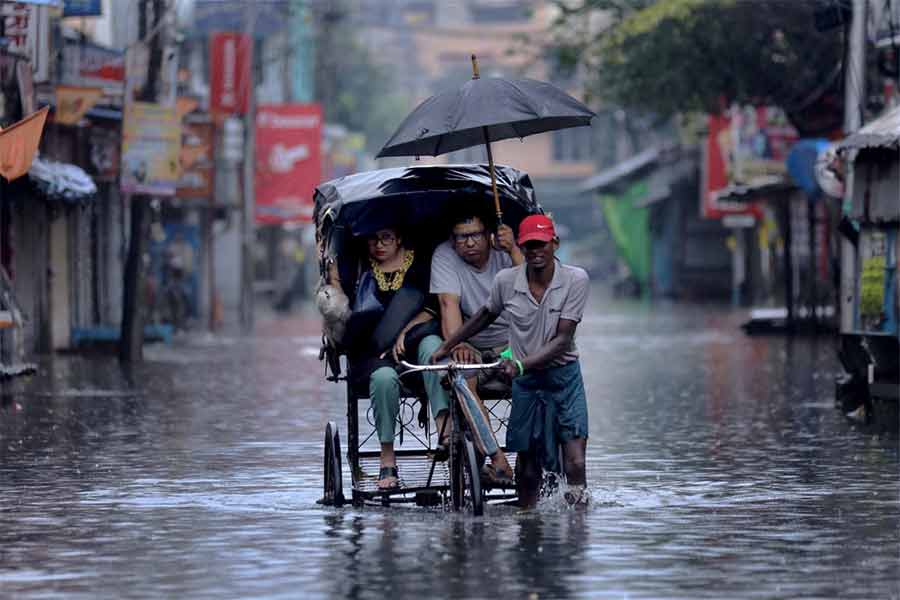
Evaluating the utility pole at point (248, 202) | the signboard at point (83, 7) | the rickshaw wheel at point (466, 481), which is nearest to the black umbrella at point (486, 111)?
the rickshaw wheel at point (466, 481)

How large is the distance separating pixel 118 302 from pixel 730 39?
11468 mm

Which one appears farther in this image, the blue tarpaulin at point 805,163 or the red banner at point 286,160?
the red banner at point 286,160

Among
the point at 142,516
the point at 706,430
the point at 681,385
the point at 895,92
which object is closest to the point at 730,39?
the point at 895,92

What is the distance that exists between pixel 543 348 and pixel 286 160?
39.6 meters

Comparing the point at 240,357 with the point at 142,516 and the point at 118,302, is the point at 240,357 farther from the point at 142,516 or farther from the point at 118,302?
the point at 142,516

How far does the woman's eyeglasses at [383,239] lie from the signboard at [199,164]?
27.4m

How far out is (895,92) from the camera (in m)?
29.1

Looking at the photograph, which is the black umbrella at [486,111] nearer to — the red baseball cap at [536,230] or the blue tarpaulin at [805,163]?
the red baseball cap at [536,230]

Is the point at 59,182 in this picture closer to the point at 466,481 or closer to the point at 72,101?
the point at 72,101

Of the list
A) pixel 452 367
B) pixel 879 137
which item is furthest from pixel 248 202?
pixel 452 367

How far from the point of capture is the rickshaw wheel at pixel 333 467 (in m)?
12.1

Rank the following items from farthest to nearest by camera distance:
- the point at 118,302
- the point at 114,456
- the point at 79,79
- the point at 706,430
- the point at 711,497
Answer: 1. the point at 118,302
2. the point at 79,79
3. the point at 706,430
4. the point at 114,456
5. the point at 711,497

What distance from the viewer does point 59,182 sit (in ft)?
91.6

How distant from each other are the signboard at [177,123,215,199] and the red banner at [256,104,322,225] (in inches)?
361
